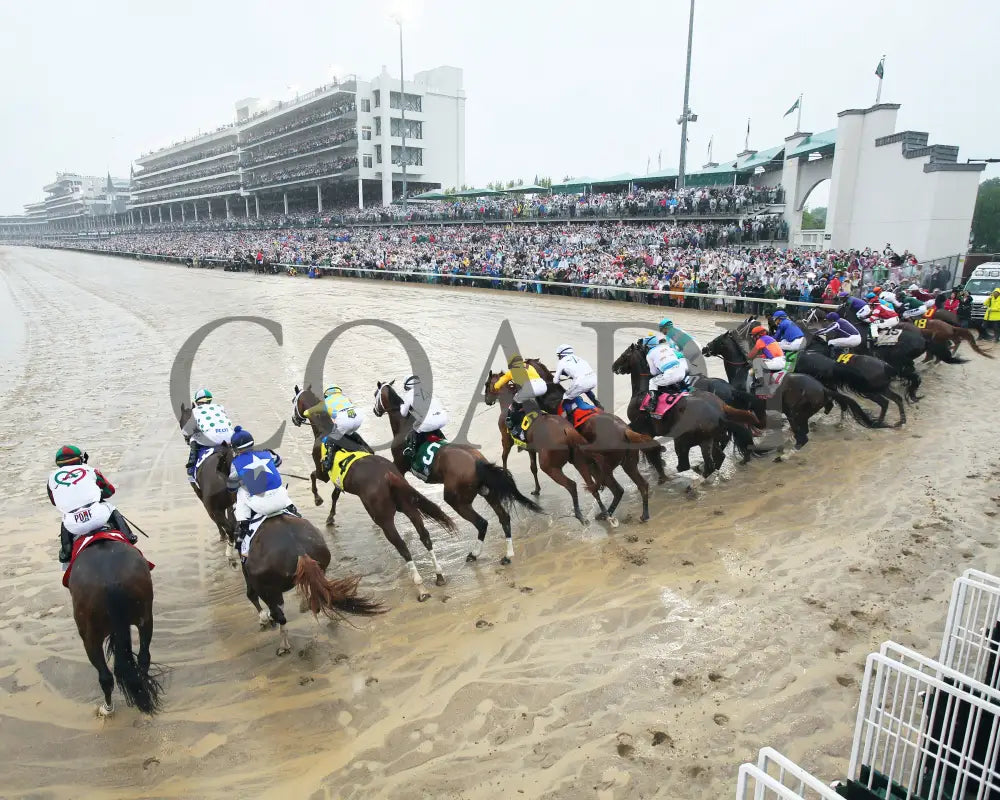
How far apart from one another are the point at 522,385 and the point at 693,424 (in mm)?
2050

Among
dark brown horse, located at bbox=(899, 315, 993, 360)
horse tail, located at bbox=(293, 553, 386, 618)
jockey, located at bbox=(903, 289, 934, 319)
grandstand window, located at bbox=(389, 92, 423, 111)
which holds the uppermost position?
grandstand window, located at bbox=(389, 92, 423, 111)

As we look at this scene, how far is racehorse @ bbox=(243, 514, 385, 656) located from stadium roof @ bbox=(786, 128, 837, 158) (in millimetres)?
24965

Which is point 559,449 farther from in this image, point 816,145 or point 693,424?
point 816,145

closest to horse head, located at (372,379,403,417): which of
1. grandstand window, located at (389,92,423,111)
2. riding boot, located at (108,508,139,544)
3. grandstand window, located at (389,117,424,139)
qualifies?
riding boot, located at (108,508,139,544)

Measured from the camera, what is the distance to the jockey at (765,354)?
8211 millimetres

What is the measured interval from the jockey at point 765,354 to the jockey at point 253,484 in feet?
21.2

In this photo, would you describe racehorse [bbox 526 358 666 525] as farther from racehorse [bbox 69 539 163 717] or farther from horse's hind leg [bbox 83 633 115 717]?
horse's hind leg [bbox 83 633 115 717]

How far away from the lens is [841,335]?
925 cm

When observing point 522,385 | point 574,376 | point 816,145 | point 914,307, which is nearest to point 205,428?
point 522,385

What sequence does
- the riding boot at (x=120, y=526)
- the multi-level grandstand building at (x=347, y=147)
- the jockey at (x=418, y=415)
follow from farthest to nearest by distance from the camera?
the multi-level grandstand building at (x=347, y=147) < the jockey at (x=418, y=415) < the riding boot at (x=120, y=526)

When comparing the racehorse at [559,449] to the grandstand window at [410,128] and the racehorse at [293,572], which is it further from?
the grandstand window at [410,128]

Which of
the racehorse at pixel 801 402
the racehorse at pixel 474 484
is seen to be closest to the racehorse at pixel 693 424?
the racehorse at pixel 801 402

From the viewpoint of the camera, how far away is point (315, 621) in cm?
510

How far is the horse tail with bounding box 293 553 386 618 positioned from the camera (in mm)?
4250
